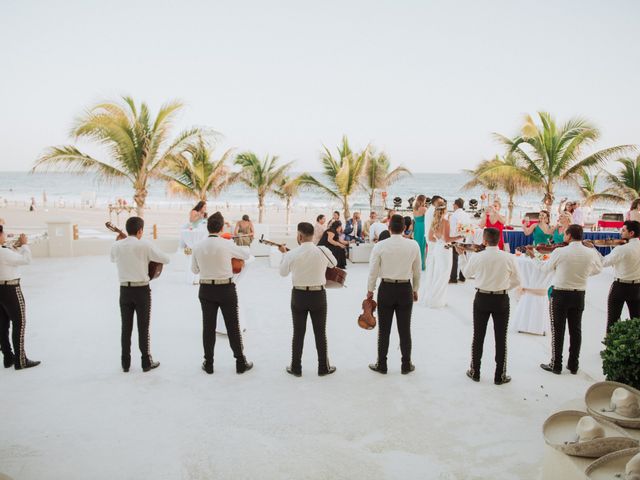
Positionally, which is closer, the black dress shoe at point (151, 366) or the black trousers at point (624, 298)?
the black dress shoe at point (151, 366)

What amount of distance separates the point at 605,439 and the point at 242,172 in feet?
53.6

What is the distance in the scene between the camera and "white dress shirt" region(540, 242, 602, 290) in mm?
5723

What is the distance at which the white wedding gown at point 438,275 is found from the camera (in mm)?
9219

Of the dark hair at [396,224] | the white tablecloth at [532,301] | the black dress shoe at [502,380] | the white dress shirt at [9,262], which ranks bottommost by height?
the black dress shoe at [502,380]

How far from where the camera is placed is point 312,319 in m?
5.82

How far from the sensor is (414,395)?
17.6 ft

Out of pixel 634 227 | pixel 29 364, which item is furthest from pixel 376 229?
pixel 29 364

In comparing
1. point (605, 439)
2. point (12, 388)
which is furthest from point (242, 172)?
point (605, 439)

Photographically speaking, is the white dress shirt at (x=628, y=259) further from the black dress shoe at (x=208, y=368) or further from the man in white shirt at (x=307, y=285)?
the black dress shoe at (x=208, y=368)

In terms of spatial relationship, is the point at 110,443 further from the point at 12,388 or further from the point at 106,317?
the point at 106,317

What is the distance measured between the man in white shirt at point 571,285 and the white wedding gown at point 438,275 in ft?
10.6

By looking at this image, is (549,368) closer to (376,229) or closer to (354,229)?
(376,229)

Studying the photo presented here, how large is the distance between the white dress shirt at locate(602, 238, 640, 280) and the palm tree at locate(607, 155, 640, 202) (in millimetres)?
13851

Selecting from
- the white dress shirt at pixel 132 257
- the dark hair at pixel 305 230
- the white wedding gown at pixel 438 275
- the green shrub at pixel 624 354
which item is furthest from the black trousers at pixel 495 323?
the white dress shirt at pixel 132 257
